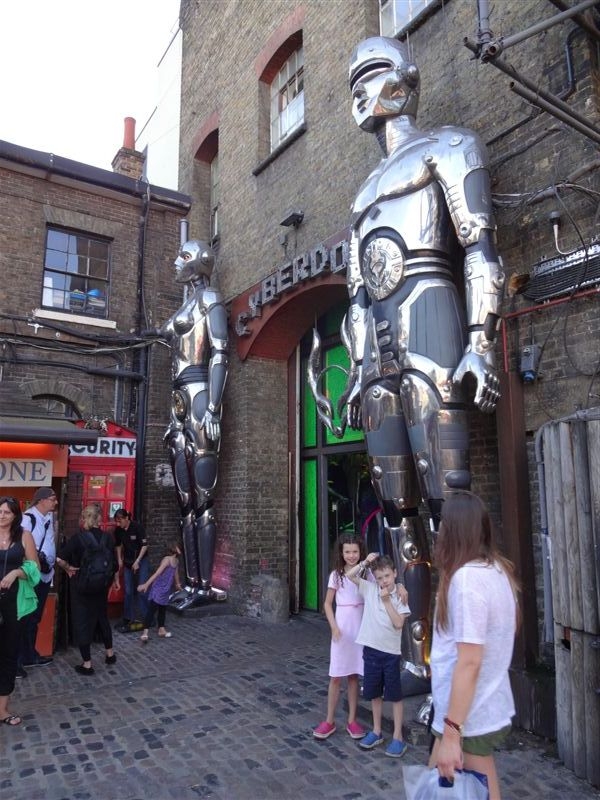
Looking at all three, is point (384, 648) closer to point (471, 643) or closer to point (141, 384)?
point (471, 643)

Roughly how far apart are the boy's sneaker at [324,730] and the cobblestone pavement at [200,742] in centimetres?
6

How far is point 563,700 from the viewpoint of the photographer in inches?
140

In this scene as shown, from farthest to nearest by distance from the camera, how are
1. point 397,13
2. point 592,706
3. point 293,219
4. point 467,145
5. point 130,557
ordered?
point 293,219, point 130,557, point 397,13, point 467,145, point 592,706

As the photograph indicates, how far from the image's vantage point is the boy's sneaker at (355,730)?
3.88 metres

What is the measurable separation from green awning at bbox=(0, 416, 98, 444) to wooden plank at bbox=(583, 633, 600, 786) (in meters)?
5.00

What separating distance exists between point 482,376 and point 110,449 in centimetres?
606

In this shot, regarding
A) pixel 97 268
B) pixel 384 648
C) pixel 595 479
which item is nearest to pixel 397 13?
pixel 595 479

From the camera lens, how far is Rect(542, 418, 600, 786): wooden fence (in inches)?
133

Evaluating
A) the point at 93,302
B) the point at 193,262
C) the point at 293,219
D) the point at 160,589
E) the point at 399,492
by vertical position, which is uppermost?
the point at 293,219

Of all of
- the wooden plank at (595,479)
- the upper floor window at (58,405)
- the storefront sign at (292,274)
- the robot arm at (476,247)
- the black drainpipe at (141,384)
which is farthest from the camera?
Result: the black drainpipe at (141,384)

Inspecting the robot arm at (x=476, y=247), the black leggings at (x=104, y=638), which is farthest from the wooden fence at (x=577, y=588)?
the black leggings at (x=104, y=638)

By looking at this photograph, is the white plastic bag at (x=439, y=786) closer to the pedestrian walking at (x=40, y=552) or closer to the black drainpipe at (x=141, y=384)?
the pedestrian walking at (x=40, y=552)

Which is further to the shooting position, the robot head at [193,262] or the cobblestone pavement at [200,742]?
the robot head at [193,262]

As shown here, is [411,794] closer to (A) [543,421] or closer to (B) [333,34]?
(A) [543,421]
